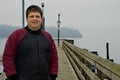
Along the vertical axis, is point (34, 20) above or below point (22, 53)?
above

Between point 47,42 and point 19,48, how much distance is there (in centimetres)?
38

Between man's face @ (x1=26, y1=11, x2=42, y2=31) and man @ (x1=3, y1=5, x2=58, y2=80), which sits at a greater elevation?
man's face @ (x1=26, y1=11, x2=42, y2=31)

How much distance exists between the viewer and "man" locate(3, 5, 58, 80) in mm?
4895

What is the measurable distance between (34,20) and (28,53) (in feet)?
1.38

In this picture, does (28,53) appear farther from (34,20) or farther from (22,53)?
(34,20)

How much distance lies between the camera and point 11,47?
4910mm

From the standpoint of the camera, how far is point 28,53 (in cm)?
490

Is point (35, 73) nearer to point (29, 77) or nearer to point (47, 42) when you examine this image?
point (29, 77)

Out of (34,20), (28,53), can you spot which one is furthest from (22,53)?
(34,20)

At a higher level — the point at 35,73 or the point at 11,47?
the point at 11,47

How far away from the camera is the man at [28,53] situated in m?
4.89

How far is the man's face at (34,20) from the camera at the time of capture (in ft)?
16.3

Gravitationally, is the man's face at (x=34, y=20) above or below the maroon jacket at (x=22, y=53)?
above

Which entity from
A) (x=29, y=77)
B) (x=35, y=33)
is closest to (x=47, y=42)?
(x=35, y=33)
